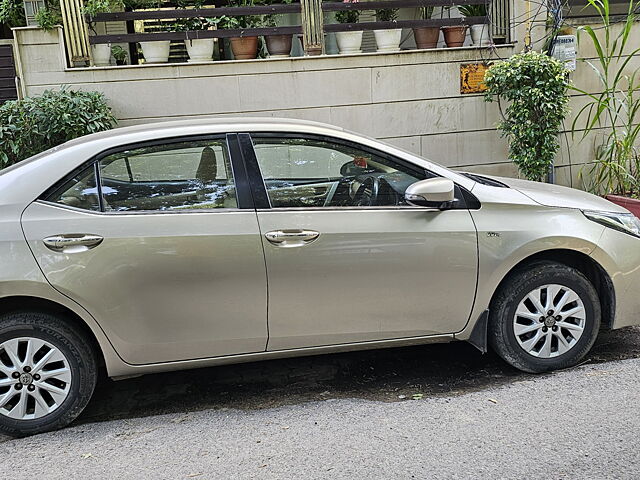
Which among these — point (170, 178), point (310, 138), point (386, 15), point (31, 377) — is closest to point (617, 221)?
point (310, 138)

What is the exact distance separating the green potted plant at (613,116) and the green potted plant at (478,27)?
1.07 m

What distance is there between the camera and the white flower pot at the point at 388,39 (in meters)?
7.65

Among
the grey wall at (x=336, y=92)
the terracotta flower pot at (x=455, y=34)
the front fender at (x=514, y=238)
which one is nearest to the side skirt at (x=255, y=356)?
the front fender at (x=514, y=238)

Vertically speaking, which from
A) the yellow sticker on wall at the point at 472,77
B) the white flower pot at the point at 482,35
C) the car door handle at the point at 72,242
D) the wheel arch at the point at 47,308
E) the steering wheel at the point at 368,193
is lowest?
the wheel arch at the point at 47,308

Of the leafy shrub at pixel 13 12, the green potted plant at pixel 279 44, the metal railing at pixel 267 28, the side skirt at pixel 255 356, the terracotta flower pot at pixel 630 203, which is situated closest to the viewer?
the side skirt at pixel 255 356

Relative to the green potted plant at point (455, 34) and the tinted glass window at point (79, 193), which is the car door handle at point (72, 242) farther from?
the green potted plant at point (455, 34)

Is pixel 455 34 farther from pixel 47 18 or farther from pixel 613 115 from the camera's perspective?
pixel 47 18

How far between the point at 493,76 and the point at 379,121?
1.40m

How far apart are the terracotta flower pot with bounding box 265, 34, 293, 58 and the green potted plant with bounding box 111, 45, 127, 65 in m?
1.77

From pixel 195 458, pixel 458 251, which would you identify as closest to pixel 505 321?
pixel 458 251

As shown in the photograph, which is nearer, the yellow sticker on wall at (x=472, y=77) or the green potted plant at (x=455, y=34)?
the yellow sticker on wall at (x=472, y=77)

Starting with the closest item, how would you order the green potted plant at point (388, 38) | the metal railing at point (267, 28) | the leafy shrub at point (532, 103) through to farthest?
1. the leafy shrub at point (532, 103)
2. the metal railing at point (267, 28)
3. the green potted plant at point (388, 38)

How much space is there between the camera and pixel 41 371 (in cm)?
349

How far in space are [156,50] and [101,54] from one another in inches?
24.9
